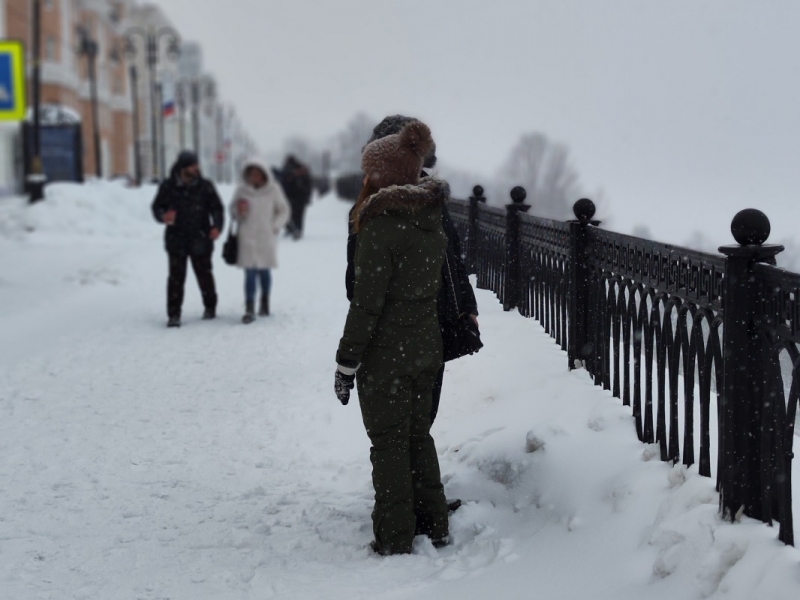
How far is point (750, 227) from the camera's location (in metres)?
3.34

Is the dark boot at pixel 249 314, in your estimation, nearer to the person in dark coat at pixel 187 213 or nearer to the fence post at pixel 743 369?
the person in dark coat at pixel 187 213

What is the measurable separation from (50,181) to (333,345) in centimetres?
2976

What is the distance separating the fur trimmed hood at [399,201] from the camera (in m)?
3.83

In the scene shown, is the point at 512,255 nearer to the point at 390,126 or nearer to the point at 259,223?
the point at 259,223

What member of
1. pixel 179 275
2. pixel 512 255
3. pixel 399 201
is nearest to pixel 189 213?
pixel 179 275

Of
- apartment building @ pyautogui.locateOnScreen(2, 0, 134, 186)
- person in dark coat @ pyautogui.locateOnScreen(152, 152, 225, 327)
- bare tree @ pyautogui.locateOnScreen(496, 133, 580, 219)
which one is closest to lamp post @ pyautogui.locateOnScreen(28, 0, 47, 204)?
apartment building @ pyautogui.locateOnScreen(2, 0, 134, 186)

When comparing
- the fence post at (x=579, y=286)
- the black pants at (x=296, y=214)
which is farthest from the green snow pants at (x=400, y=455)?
the black pants at (x=296, y=214)

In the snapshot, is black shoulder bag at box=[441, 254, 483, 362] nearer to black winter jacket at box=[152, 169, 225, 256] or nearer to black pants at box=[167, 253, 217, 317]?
black winter jacket at box=[152, 169, 225, 256]

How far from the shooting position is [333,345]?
8.80 meters

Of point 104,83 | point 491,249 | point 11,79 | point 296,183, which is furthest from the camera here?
point 104,83

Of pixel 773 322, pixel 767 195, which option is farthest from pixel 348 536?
pixel 767 195

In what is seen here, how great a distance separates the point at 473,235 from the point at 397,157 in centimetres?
587

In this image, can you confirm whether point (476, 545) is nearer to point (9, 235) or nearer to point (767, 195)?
point (9, 235)

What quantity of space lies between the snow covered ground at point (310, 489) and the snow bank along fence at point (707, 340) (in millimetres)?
123
